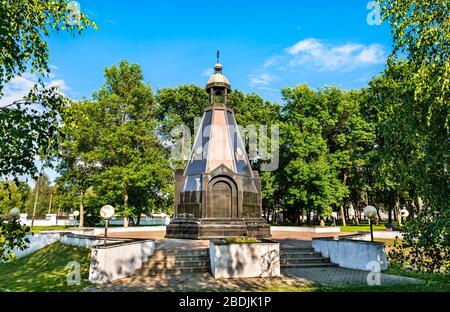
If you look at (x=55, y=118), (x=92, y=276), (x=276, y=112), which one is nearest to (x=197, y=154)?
(x=92, y=276)

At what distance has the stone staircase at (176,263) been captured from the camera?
1203 centimetres

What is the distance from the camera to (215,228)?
17.6m

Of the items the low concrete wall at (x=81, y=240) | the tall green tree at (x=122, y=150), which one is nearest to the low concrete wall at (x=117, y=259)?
the low concrete wall at (x=81, y=240)

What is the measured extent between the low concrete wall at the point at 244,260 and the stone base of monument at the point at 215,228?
18.4 feet

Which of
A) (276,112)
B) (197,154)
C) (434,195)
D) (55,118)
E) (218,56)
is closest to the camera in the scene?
(434,195)

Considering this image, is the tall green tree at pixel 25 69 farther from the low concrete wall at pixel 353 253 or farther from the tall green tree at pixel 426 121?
the low concrete wall at pixel 353 253

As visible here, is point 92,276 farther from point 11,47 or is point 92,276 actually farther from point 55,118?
point 11,47

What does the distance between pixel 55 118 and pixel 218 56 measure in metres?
18.3

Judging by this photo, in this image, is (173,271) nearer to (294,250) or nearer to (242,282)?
(242,282)

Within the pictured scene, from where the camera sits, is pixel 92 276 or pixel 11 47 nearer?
pixel 11 47

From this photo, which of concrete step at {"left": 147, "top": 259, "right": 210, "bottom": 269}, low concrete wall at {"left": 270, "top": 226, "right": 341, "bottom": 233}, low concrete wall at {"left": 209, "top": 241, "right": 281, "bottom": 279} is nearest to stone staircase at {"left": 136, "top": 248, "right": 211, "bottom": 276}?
concrete step at {"left": 147, "top": 259, "right": 210, "bottom": 269}

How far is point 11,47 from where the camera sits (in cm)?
505

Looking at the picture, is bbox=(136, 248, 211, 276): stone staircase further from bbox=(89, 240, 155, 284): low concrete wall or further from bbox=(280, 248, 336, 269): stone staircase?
bbox=(280, 248, 336, 269): stone staircase

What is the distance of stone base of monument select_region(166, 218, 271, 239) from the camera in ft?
57.5
